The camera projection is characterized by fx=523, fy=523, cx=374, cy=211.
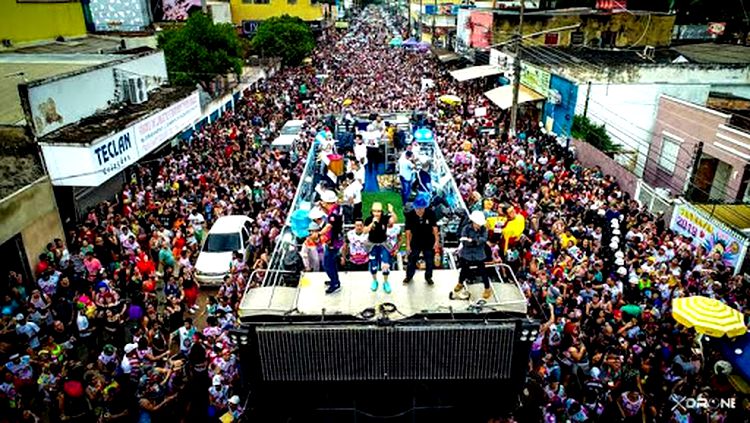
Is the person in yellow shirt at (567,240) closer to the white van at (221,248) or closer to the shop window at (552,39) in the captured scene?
the white van at (221,248)

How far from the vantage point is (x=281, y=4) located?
189 ft

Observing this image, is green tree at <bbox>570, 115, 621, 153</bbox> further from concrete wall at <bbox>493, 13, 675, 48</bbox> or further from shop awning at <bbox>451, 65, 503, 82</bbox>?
concrete wall at <bbox>493, 13, 675, 48</bbox>

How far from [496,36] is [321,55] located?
2323 centimetres

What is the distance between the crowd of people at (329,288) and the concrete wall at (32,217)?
1.32ft

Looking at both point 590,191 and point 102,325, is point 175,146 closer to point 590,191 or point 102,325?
point 102,325

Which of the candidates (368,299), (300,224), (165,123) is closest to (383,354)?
(368,299)

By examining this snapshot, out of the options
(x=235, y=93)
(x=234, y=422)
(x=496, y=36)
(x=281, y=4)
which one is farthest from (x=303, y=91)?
(x=234, y=422)

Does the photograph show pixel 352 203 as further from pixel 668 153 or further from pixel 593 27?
pixel 593 27

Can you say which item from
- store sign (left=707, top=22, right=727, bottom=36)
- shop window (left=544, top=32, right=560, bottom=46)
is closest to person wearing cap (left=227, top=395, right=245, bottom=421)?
shop window (left=544, top=32, right=560, bottom=46)

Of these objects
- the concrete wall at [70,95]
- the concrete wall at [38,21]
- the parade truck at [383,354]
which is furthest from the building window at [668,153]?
the concrete wall at [38,21]

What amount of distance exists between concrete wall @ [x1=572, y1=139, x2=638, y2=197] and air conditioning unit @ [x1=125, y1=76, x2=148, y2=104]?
16.2 m

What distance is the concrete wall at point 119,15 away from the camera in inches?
1578

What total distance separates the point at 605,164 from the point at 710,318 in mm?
10874

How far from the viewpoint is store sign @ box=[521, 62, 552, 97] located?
25.6 m
